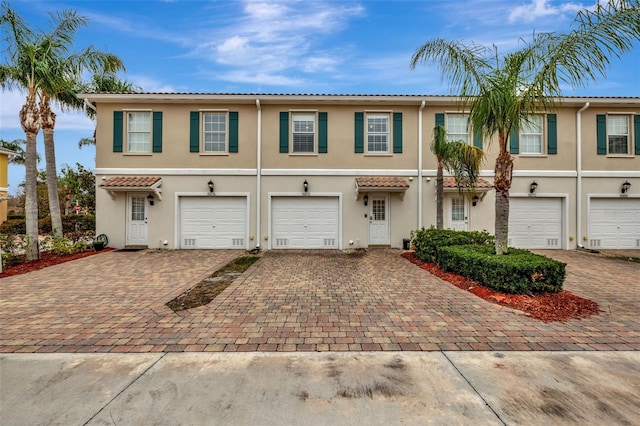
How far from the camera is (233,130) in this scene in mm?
11406

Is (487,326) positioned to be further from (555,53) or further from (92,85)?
(92,85)

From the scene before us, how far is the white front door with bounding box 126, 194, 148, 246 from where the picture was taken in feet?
37.4

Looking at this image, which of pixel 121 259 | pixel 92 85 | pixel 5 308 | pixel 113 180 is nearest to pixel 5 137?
pixel 92 85

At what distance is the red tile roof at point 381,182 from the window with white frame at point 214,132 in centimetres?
535

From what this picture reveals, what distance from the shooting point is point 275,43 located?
1225cm

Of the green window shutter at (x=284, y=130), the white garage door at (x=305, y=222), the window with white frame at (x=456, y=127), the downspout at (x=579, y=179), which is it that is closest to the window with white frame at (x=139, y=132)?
the green window shutter at (x=284, y=130)

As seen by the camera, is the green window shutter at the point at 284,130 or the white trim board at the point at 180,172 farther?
the green window shutter at the point at 284,130

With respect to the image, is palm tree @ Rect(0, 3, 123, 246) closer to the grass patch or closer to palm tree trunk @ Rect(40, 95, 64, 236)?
palm tree trunk @ Rect(40, 95, 64, 236)

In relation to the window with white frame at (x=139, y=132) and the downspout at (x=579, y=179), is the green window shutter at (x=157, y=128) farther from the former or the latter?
the downspout at (x=579, y=179)

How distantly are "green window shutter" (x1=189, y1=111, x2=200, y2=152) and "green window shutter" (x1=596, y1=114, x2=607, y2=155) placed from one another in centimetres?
1512

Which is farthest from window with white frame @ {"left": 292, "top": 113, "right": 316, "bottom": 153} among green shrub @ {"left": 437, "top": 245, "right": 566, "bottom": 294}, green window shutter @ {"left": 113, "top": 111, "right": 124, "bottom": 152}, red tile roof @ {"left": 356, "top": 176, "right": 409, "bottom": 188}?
green shrub @ {"left": 437, "top": 245, "right": 566, "bottom": 294}

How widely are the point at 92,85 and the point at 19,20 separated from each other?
549cm

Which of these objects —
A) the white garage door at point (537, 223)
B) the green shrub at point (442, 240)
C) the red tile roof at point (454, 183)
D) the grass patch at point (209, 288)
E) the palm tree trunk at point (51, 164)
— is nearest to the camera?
the grass patch at point (209, 288)

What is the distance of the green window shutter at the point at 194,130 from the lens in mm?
11359
